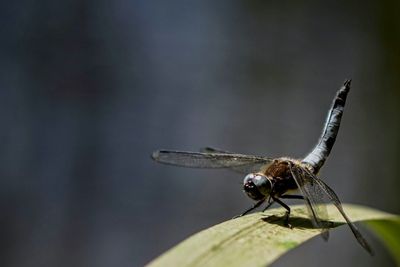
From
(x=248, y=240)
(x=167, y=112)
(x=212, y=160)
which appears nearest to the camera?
(x=248, y=240)

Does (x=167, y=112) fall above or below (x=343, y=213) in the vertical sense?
below

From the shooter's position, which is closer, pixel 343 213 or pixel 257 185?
pixel 343 213

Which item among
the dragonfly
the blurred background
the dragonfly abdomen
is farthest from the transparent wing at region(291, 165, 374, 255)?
the blurred background

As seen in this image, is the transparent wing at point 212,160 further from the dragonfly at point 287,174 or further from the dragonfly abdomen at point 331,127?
the dragonfly abdomen at point 331,127

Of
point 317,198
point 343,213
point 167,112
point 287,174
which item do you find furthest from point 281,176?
point 167,112

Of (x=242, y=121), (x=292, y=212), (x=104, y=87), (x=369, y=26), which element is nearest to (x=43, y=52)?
(x=104, y=87)

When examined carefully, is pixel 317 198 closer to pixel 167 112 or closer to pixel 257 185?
pixel 257 185

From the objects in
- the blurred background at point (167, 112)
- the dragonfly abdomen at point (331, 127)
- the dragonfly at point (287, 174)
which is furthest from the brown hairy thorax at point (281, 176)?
the blurred background at point (167, 112)

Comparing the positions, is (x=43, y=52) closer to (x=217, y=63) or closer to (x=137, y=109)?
(x=137, y=109)
